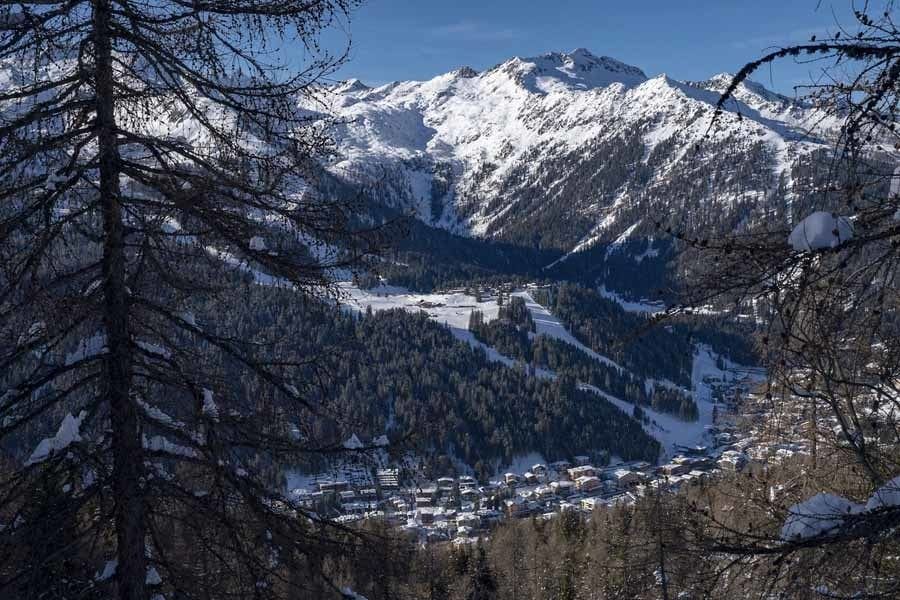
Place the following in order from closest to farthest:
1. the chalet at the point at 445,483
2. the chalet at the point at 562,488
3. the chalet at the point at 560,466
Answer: the chalet at the point at 445,483 < the chalet at the point at 562,488 < the chalet at the point at 560,466

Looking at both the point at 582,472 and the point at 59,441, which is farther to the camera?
the point at 582,472

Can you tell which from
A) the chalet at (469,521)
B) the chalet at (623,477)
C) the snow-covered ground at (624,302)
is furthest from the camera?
the snow-covered ground at (624,302)

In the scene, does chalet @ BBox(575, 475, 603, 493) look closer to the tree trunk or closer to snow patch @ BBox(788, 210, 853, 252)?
the tree trunk

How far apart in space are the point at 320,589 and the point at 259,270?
2.22 metres

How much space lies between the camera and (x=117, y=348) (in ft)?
13.1

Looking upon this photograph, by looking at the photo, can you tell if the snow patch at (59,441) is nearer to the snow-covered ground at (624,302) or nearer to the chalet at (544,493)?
the chalet at (544,493)

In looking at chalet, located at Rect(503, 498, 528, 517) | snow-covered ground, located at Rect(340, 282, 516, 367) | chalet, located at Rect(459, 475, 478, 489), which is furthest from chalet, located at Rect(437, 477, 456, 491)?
snow-covered ground, located at Rect(340, 282, 516, 367)

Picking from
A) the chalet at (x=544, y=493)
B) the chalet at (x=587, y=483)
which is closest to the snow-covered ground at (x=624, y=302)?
the chalet at (x=587, y=483)

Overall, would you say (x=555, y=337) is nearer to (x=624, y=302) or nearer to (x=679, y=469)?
(x=679, y=469)

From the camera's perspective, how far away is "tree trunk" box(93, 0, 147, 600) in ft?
12.8

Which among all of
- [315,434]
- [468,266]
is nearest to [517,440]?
[315,434]

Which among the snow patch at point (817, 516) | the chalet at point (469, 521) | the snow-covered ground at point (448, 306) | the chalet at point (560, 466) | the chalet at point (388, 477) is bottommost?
the chalet at point (560, 466)

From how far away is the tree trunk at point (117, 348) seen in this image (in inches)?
154

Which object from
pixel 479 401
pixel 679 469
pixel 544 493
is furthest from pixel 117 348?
pixel 479 401
